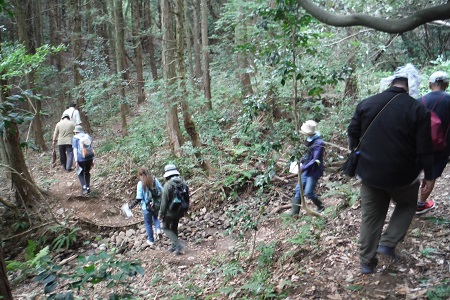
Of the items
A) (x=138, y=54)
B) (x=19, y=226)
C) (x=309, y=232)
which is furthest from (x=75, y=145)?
(x=138, y=54)

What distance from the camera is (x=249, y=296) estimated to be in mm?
4688

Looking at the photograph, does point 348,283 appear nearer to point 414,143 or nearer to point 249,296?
point 249,296

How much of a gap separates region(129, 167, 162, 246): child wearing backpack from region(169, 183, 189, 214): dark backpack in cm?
92

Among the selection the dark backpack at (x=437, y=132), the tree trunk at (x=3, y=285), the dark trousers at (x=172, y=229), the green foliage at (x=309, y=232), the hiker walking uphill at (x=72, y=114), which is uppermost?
the dark backpack at (x=437, y=132)

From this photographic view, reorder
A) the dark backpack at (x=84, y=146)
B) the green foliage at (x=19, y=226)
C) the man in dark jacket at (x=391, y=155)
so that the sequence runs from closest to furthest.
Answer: the man in dark jacket at (x=391, y=155)
the green foliage at (x=19, y=226)
the dark backpack at (x=84, y=146)

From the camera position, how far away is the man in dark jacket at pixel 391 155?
3514 mm

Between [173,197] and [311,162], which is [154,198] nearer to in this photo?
[173,197]

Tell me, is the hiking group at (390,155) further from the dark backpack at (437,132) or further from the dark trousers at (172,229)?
the dark trousers at (172,229)

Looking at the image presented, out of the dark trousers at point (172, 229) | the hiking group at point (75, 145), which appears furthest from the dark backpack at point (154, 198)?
the hiking group at point (75, 145)

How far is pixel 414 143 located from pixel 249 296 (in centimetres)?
278

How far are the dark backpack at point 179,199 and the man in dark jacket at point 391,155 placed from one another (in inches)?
154

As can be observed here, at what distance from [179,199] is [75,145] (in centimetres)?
450

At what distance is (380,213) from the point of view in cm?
383

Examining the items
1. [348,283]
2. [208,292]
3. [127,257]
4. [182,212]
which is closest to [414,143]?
[348,283]
